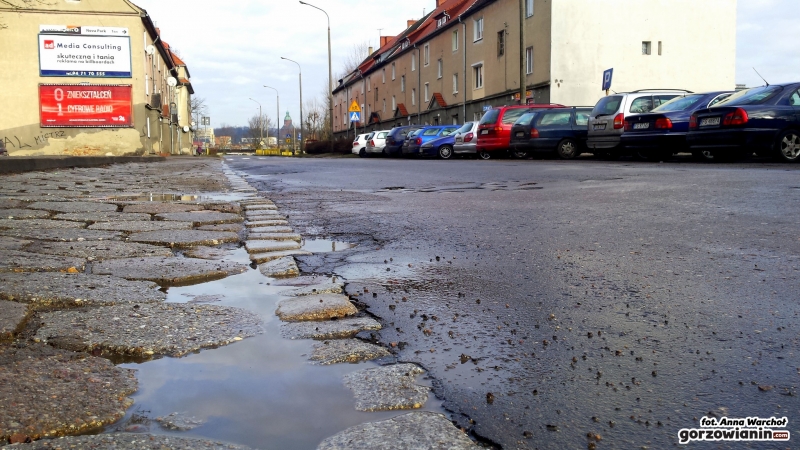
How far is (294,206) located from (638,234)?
4.01 m

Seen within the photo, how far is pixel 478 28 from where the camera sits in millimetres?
40062

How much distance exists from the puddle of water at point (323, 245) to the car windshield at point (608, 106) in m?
13.6

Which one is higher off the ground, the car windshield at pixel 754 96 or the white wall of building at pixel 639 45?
the white wall of building at pixel 639 45

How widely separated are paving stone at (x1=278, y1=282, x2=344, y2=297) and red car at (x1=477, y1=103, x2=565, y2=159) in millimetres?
18883

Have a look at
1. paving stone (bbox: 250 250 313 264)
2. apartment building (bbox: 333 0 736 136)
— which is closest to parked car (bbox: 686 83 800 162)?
paving stone (bbox: 250 250 313 264)

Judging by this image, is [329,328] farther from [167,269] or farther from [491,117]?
[491,117]

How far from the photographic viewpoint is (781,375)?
207cm

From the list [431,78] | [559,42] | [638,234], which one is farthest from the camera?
[431,78]

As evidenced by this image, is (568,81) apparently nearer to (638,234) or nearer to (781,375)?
(638,234)

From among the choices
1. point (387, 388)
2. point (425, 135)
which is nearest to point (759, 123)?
point (387, 388)

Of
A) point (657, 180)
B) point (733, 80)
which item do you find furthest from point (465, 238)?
point (733, 80)

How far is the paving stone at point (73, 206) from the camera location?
6706mm

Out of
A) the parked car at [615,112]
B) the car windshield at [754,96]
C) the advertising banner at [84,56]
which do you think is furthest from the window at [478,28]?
the car windshield at [754,96]

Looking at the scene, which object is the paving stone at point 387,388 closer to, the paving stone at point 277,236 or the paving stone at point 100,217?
the paving stone at point 277,236
